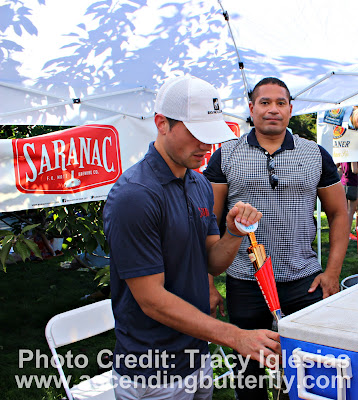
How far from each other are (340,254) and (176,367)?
1.25 metres

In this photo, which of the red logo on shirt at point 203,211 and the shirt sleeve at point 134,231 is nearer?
the shirt sleeve at point 134,231

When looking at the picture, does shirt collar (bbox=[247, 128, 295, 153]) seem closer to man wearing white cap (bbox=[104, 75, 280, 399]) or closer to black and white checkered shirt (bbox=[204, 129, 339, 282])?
black and white checkered shirt (bbox=[204, 129, 339, 282])

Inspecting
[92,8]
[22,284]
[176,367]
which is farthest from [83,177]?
[22,284]

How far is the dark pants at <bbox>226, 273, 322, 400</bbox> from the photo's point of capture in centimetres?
221

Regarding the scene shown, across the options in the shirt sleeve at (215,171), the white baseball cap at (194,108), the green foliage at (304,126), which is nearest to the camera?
the white baseball cap at (194,108)

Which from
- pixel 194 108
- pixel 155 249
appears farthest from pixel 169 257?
pixel 194 108

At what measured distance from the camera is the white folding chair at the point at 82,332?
2463 millimetres

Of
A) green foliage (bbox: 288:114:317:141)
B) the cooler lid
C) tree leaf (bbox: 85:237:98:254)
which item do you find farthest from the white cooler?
green foliage (bbox: 288:114:317:141)

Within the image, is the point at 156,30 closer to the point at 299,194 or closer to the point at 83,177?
the point at 83,177

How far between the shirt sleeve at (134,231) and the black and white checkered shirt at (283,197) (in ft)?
3.14

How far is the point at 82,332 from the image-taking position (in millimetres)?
2650

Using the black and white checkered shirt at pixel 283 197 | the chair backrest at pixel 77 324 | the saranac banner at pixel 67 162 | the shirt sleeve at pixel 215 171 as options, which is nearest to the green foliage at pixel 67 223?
the saranac banner at pixel 67 162

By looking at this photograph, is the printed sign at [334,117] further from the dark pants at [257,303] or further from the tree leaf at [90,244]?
the dark pants at [257,303]

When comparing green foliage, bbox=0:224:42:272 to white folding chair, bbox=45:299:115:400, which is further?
green foliage, bbox=0:224:42:272
